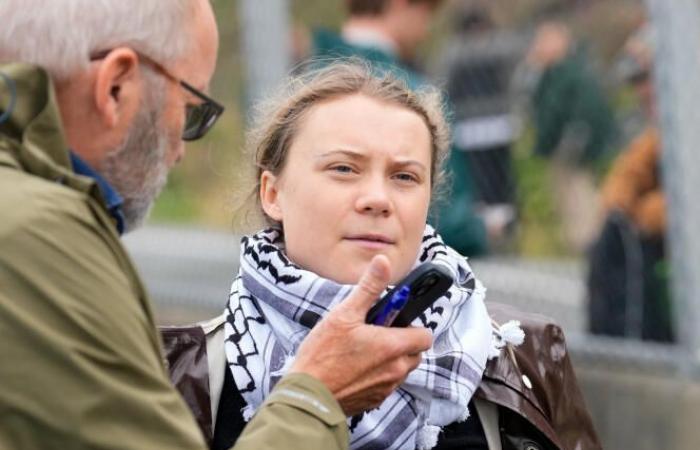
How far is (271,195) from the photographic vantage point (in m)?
3.16

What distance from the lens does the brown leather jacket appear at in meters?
2.93

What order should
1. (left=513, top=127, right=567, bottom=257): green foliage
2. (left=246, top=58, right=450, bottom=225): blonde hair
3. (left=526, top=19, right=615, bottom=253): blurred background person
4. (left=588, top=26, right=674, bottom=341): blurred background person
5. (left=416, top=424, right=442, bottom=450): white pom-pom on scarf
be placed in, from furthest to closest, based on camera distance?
(left=526, top=19, right=615, bottom=253): blurred background person < (left=513, top=127, right=567, bottom=257): green foliage < (left=588, top=26, right=674, bottom=341): blurred background person < (left=246, top=58, right=450, bottom=225): blonde hair < (left=416, top=424, right=442, bottom=450): white pom-pom on scarf

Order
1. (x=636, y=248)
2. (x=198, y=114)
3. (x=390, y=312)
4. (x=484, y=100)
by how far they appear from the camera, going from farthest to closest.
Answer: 1. (x=484, y=100)
2. (x=636, y=248)
3. (x=198, y=114)
4. (x=390, y=312)

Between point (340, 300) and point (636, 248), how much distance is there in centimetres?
372

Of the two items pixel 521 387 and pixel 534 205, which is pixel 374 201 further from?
pixel 534 205

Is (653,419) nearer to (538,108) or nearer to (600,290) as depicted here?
(600,290)

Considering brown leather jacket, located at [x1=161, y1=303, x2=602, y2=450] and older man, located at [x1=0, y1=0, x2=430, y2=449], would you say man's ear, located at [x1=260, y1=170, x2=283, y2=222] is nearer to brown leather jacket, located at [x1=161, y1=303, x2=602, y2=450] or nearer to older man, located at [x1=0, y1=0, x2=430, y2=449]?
brown leather jacket, located at [x1=161, y1=303, x2=602, y2=450]

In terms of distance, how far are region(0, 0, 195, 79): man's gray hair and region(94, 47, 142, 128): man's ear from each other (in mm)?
21

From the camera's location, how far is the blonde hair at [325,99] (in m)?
3.14

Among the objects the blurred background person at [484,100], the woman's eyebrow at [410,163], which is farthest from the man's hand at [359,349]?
the blurred background person at [484,100]

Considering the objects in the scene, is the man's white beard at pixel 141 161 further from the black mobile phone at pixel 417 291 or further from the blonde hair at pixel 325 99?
the blonde hair at pixel 325 99

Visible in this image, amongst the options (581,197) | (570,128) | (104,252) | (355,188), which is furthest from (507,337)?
(581,197)

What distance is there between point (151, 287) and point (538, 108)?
2.08m

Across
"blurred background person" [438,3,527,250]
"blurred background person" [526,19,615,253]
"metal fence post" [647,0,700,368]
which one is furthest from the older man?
"blurred background person" [526,19,615,253]
